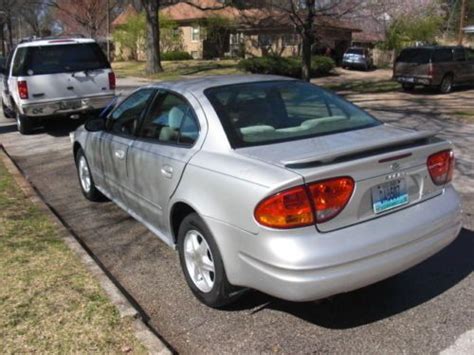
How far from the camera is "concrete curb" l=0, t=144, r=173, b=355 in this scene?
330 centimetres

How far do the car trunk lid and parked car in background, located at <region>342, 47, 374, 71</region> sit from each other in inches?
1446

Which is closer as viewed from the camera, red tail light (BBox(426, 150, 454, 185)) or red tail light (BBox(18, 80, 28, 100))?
red tail light (BBox(426, 150, 454, 185))

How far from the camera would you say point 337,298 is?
393cm

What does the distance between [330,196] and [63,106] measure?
9090 mm

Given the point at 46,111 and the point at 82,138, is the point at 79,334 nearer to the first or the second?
the point at 82,138

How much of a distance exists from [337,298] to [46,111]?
874cm

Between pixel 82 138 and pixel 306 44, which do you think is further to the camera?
pixel 306 44

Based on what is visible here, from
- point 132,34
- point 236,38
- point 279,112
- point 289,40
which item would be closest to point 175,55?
point 236,38

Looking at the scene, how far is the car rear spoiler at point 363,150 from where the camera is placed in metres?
3.14

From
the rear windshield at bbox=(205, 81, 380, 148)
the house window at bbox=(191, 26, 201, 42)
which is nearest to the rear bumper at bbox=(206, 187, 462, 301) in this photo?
the rear windshield at bbox=(205, 81, 380, 148)

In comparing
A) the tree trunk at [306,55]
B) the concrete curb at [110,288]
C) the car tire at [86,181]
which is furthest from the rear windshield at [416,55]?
the concrete curb at [110,288]

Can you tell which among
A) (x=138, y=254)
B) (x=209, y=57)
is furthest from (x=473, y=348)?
(x=209, y=57)

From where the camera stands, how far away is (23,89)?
1079cm

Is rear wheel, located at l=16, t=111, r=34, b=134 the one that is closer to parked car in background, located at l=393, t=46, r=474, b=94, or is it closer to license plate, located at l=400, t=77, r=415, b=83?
parked car in background, located at l=393, t=46, r=474, b=94
